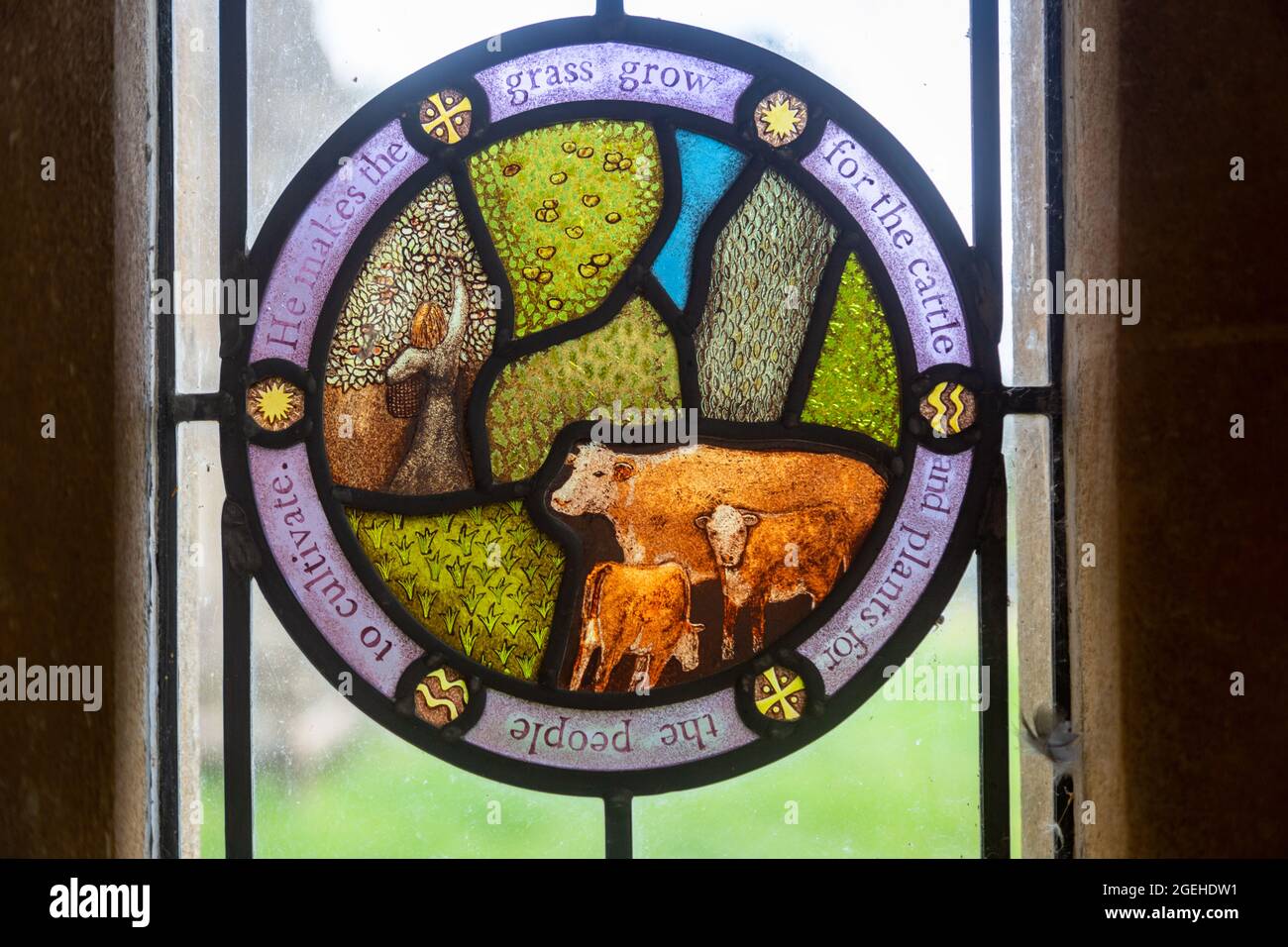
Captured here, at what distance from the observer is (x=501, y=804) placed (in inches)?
63.9

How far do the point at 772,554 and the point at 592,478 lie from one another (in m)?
0.32

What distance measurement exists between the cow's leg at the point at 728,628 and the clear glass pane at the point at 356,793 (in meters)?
0.33

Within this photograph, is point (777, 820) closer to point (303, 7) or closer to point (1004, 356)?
point (1004, 356)

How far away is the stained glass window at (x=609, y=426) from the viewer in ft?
5.24

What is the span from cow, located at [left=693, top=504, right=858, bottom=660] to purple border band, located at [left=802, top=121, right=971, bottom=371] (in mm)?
343

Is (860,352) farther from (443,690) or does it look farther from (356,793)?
(356,793)

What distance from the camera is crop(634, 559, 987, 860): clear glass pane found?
1618mm

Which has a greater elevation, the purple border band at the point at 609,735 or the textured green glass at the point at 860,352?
the textured green glass at the point at 860,352

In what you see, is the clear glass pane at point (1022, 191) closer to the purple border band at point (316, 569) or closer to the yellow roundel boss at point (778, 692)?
the yellow roundel boss at point (778, 692)

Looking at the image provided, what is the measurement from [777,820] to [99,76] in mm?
1626

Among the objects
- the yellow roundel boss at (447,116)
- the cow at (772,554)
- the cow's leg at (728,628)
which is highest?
the yellow roundel boss at (447,116)

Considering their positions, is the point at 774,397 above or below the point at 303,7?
below

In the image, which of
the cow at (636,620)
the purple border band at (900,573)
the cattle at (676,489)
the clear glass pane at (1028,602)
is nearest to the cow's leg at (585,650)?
the cow at (636,620)
